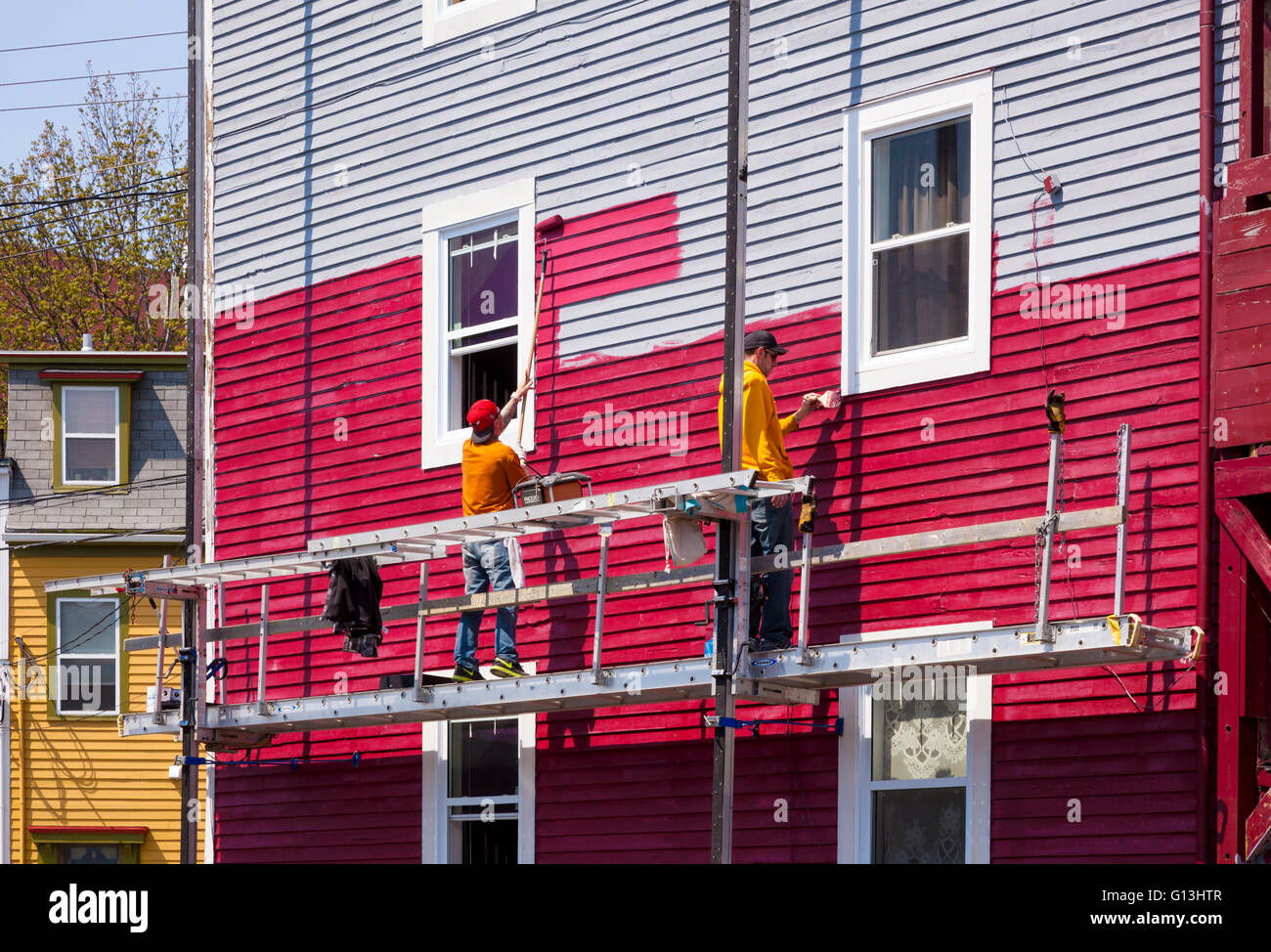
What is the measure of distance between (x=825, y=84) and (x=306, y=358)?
5.51 m

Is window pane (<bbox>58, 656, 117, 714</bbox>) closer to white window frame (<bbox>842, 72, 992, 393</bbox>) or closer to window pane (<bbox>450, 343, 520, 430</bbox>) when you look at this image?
window pane (<bbox>450, 343, 520, 430</bbox>)

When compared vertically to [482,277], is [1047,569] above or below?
below

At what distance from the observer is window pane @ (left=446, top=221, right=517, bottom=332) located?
1418 cm

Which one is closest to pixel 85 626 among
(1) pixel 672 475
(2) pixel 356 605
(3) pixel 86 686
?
(3) pixel 86 686

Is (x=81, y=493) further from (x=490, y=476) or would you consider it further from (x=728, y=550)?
(x=728, y=550)

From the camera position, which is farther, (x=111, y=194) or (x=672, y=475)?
(x=111, y=194)

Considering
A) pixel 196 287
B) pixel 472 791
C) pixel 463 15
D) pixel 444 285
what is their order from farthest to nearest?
pixel 196 287
pixel 463 15
pixel 444 285
pixel 472 791

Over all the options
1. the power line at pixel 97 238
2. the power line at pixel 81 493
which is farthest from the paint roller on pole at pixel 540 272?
the power line at pixel 97 238

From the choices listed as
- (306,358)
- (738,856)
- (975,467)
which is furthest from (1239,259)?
(306,358)

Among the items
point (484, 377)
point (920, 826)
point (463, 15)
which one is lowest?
point (920, 826)

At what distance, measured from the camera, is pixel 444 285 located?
14.5m

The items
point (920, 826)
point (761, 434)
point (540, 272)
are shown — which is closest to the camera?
point (761, 434)

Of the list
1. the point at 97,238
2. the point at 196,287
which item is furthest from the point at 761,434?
the point at 97,238

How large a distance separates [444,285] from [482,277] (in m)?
0.37
